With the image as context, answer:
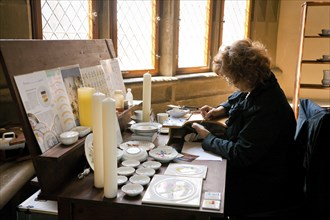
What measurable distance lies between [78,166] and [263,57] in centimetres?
91

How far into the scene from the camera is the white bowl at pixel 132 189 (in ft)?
3.34

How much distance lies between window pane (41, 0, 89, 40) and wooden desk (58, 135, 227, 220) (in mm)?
1367

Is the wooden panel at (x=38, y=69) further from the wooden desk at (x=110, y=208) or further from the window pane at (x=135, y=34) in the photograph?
the window pane at (x=135, y=34)

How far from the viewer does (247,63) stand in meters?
1.42

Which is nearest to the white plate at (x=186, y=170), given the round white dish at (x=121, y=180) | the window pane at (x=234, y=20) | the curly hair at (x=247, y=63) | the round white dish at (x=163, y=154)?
the round white dish at (x=163, y=154)

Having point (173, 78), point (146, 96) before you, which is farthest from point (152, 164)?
point (173, 78)

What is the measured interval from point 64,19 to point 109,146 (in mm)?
1549

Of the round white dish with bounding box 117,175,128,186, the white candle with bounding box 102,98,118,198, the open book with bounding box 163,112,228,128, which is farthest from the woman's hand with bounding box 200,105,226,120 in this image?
the white candle with bounding box 102,98,118,198

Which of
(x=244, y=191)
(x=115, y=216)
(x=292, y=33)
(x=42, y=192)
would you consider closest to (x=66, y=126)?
(x=42, y=192)

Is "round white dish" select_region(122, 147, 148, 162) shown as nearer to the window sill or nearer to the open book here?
the open book

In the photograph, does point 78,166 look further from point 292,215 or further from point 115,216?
point 292,215

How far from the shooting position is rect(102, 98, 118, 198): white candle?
3.15ft

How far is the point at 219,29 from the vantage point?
333cm

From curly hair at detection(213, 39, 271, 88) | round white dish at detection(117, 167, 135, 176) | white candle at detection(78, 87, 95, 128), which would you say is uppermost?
curly hair at detection(213, 39, 271, 88)
